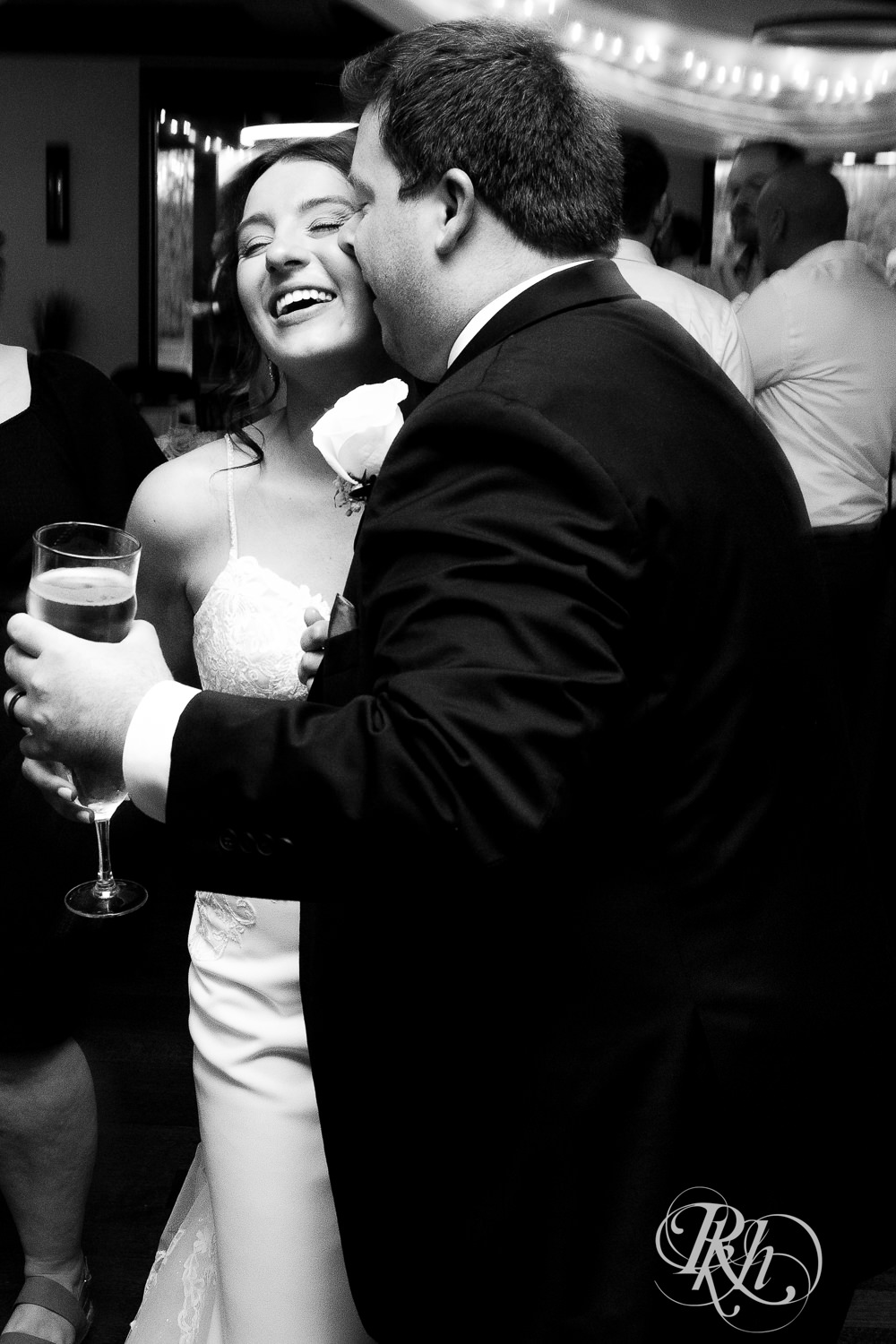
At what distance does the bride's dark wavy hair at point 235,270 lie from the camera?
1.92m

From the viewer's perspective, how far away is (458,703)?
99 cm

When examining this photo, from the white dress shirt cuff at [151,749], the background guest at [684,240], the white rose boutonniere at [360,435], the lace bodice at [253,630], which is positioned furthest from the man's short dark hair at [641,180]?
the background guest at [684,240]

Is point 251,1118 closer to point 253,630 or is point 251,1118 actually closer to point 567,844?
point 253,630

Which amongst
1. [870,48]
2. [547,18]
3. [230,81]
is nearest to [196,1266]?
[547,18]

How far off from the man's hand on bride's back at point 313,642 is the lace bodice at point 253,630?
380 millimetres

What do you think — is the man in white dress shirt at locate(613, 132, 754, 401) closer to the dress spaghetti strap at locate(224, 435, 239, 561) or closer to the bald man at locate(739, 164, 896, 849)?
the bald man at locate(739, 164, 896, 849)

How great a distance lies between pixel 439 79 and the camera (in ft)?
4.14

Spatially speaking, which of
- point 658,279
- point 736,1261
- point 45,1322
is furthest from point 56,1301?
point 658,279

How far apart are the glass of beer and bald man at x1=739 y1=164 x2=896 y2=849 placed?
98.0 inches

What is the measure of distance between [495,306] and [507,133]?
15 cm

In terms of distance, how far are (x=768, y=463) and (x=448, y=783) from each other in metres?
0.49

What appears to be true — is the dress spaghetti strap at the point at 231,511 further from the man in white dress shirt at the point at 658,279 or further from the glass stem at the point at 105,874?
the man in white dress shirt at the point at 658,279

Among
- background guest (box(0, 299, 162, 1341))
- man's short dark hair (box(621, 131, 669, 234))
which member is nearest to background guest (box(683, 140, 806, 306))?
man's short dark hair (box(621, 131, 669, 234))

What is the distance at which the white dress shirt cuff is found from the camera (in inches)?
42.8
